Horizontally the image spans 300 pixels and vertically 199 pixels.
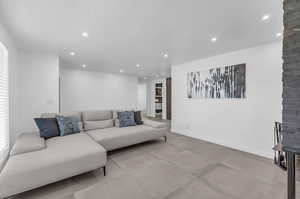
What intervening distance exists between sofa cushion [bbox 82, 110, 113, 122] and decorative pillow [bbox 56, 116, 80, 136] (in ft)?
1.39

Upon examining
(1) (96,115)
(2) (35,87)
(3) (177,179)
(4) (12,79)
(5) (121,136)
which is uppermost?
(4) (12,79)

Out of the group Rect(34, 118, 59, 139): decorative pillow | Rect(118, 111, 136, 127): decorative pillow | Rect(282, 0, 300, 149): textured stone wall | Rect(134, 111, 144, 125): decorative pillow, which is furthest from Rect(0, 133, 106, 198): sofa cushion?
Rect(282, 0, 300, 149): textured stone wall

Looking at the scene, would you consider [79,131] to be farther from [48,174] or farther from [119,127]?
[48,174]

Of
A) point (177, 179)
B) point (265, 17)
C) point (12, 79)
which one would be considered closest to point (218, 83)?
point (265, 17)

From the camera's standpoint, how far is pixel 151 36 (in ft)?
8.05

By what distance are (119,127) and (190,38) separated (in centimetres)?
278

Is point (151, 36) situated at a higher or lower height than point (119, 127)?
higher

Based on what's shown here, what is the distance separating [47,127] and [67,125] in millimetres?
344

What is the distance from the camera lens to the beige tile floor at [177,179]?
166 cm

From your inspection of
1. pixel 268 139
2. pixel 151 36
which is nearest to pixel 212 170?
pixel 268 139

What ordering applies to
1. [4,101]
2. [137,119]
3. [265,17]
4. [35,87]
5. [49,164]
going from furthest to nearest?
1. [137,119]
2. [35,87]
3. [4,101]
4. [265,17]
5. [49,164]

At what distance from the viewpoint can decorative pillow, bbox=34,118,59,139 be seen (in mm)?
2541

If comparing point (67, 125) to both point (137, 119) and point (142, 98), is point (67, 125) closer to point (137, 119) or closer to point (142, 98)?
point (137, 119)

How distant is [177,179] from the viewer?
1973 mm
